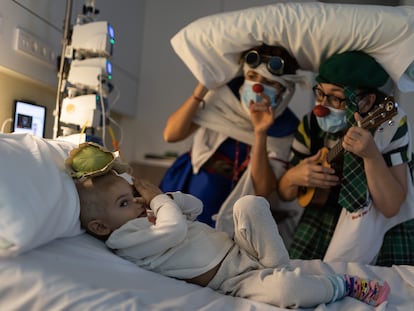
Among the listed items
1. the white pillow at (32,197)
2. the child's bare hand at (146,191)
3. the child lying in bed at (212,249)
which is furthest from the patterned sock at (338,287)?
the white pillow at (32,197)

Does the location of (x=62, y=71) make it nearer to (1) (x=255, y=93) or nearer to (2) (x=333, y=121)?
(1) (x=255, y=93)

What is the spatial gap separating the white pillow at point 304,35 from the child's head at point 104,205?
2.33ft

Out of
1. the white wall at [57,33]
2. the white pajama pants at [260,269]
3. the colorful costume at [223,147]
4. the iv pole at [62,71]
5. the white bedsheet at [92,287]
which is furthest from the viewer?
the colorful costume at [223,147]

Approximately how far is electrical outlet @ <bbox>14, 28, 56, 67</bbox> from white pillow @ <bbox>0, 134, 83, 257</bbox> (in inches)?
20.7

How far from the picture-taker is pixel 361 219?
134 centimetres

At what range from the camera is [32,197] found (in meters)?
0.78

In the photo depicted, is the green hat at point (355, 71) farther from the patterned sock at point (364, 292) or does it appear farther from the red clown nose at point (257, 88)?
the patterned sock at point (364, 292)

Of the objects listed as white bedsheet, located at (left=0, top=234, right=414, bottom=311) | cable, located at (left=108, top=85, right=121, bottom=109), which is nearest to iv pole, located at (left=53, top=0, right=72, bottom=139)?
cable, located at (left=108, top=85, right=121, bottom=109)

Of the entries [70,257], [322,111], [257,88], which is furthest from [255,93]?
[70,257]

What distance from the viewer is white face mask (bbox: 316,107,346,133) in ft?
4.52

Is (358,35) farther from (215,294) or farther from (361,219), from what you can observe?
(215,294)

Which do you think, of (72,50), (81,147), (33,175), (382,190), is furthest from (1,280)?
(382,190)

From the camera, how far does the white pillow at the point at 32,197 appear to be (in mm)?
728

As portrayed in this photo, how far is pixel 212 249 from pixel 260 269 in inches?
4.6
